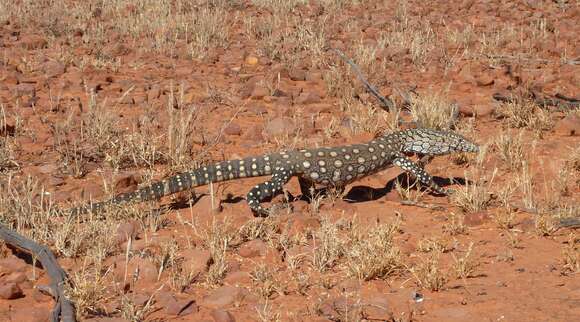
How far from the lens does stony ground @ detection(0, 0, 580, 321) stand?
5477 millimetres

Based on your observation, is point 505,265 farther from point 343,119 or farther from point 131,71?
point 131,71

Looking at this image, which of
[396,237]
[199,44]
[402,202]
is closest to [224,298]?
[396,237]

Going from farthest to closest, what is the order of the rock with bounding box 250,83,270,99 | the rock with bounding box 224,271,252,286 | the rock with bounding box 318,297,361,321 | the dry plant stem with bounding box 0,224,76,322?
the rock with bounding box 250,83,270,99
the rock with bounding box 224,271,252,286
the rock with bounding box 318,297,361,321
the dry plant stem with bounding box 0,224,76,322

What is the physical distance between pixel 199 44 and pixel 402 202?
791 centimetres

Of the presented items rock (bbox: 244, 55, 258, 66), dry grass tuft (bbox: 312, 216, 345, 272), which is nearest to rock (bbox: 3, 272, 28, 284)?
dry grass tuft (bbox: 312, 216, 345, 272)

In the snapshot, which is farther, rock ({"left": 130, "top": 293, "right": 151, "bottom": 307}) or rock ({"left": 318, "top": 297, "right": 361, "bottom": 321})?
rock ({"left": 130, "top": 293, "right": 151, "bottom": 307})

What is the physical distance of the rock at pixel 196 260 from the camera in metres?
5.82

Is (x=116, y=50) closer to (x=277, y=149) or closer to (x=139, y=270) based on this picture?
(x=277, y=149)

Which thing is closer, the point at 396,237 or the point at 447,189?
the point at 396,237

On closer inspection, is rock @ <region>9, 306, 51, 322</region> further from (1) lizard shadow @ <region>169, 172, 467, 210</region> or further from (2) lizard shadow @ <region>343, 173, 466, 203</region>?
(2) lizard shadow @ <region>343, 173, 466, 203</region>

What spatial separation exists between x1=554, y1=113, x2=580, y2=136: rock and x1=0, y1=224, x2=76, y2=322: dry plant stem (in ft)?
24.2

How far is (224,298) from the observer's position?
538 centimetres

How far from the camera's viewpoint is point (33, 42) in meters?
14.5

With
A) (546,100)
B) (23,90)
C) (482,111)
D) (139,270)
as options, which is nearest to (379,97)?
(482,111)
